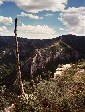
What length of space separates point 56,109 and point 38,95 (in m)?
3.17

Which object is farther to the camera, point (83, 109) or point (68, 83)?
point (68, 83)

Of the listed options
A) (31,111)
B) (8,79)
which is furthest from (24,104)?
(8,79)

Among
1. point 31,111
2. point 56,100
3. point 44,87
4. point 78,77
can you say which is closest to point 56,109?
point 56,100

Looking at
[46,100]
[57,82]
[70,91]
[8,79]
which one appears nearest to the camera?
[46,100]

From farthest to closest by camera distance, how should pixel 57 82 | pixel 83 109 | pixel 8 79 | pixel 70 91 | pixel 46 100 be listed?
1. pixel 8 79
2. pixel 57 82
3. pixel 70 91
4. pixel 46 100
5. pixel 83 109

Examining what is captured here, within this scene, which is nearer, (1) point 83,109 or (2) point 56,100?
(1) point 83,109

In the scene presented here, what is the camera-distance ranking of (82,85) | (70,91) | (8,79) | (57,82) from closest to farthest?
(70,91)
(82,85)
(57,82)
(8,79)

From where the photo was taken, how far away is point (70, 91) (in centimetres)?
2267

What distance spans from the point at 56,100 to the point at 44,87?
3.76 metres

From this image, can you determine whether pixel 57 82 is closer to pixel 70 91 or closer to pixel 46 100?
pixel 70 91

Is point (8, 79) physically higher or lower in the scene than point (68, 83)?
lower

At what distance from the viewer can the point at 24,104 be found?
18266mm

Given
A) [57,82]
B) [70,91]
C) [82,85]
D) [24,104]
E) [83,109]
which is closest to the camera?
[83,109]

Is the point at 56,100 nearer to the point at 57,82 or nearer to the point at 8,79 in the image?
the point at 57,82
